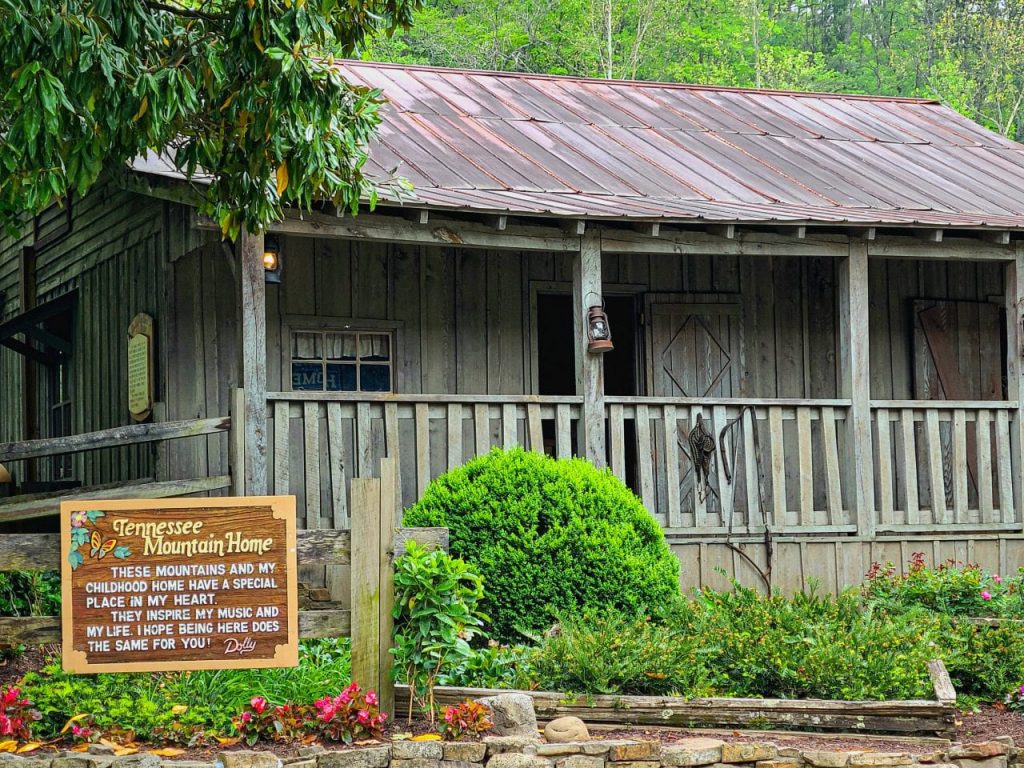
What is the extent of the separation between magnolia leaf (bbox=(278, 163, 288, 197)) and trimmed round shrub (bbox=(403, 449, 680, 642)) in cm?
230

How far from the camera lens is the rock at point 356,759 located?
6.74m

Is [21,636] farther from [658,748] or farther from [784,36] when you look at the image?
[784,36]

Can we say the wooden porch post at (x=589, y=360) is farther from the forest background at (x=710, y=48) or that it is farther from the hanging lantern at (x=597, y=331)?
the forest background at (x=710, y=48)

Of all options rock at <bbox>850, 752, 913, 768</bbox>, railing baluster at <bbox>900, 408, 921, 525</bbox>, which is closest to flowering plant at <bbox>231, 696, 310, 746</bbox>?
rock at <bbox>850, 752, 913, 768</bbox>

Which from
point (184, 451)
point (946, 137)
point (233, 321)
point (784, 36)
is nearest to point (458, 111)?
point (233, 321)

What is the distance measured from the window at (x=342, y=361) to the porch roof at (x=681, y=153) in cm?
169

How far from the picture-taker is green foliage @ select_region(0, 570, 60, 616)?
9.54m

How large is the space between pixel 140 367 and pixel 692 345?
530cm

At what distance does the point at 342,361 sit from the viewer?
12797mm

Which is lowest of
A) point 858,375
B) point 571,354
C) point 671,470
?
point 671,470

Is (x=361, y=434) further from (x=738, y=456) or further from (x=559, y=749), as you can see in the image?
(x=559, y=749)

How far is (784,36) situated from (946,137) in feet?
97.1
